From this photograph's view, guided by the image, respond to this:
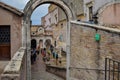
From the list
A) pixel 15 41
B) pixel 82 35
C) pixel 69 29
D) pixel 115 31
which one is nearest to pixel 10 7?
pixel 15 41

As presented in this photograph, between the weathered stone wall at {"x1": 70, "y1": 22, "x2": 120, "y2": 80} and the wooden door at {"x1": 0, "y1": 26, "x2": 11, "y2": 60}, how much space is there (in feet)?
13.6

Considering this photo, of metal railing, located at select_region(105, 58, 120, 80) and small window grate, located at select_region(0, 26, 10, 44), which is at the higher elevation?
small window grate, located at select_region(0, 26, 10, 44)

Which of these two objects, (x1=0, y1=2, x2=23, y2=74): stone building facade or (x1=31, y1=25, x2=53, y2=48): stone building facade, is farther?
(x1=31, y1=25, x2=53, y2=48): stone building facade

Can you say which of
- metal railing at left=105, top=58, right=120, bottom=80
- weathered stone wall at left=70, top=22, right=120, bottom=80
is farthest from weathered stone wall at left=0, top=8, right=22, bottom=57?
metal railing at left=105, top=58, right=120, bottom=80

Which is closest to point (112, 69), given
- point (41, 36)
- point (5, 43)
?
point (5, 43)

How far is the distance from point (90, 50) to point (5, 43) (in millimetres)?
6606

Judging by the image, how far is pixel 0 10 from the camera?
1811 centimetres

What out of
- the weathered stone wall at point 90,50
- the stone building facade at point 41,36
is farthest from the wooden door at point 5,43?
the stone building facade at point 41,36

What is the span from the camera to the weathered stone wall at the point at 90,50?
11.6 meters

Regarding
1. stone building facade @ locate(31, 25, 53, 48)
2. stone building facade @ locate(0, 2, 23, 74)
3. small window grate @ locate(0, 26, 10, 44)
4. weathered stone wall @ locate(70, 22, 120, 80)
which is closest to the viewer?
weathered stone wall @ locate(70, 22, 120, 80)

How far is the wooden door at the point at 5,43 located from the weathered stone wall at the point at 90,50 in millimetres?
4144

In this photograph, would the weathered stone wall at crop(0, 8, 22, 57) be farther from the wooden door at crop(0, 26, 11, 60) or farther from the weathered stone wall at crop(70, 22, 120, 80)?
the weathered stone wall at crop(70, 22, 120, 80)

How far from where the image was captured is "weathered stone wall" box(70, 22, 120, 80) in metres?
11.6

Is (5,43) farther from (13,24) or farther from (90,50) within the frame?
(90,50)
